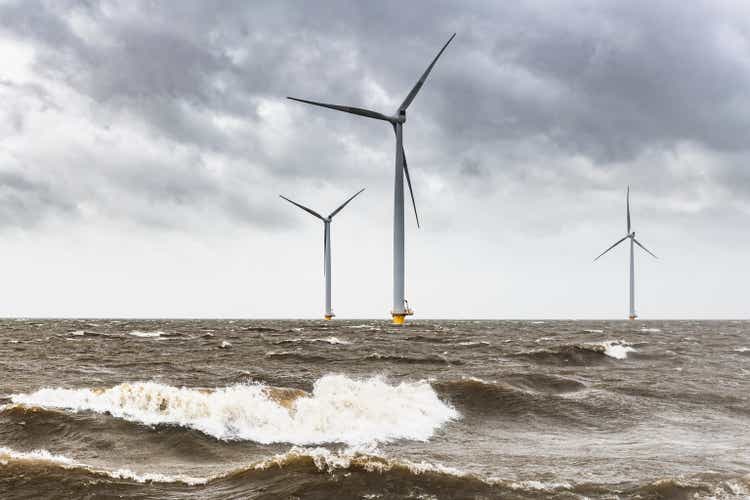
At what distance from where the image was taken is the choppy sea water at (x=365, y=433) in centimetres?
999

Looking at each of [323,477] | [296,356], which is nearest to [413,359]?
[296,356]

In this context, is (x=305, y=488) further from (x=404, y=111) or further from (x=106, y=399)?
(x=404, y=111)

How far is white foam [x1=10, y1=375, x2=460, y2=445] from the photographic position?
49.4 feet

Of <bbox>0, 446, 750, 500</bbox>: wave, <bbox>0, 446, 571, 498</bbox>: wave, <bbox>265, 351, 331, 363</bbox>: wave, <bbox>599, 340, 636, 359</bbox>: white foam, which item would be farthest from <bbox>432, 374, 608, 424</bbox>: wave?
<bbox>599, 340, 636, 359</bbox>: white foam

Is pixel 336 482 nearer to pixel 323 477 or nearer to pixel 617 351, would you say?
pixel 323 477

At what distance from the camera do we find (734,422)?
18.1m

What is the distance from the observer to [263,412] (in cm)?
1630

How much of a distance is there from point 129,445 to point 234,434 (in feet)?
7.99

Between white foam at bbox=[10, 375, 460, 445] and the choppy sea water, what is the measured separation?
57 mm

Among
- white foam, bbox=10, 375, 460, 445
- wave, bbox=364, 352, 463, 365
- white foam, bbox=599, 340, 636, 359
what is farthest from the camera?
white foam, bbox=599, 340, 636, 359

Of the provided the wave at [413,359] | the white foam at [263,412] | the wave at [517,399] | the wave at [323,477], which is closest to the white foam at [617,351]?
the wave at [413,359]

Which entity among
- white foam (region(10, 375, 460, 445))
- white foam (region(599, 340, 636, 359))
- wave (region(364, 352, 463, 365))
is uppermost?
white foam (region(10, 375, 460, 445))

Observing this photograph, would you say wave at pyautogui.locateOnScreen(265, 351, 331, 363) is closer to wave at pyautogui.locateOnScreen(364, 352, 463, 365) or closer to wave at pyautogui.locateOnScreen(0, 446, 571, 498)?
wave at pyautogui.locateOnScreen(364, 352, 463, 365)

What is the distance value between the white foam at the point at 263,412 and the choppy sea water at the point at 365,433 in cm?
6
